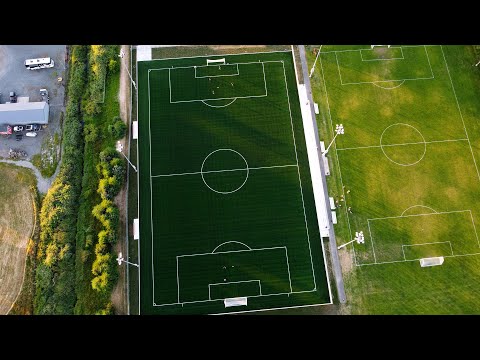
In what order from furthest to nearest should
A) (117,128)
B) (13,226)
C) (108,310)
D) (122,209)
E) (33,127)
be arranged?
(33,127)
(117,128)
(122,209)
(13,226)
(108,310)

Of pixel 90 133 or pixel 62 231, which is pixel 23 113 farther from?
pixel 62 231

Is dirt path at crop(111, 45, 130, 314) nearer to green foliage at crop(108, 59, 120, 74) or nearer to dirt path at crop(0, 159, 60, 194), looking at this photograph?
green foliage at crop(108, 59, 120, 74)

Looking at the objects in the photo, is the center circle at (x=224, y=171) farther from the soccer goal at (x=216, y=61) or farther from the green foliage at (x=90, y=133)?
the green foliage at (x=90, y=133)

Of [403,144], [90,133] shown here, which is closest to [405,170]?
[403,144]

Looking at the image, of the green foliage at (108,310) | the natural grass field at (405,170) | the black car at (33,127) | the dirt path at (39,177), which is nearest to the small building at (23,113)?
the black car at (33,127)

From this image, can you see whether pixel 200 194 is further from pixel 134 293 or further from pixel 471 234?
pixel 471 234
